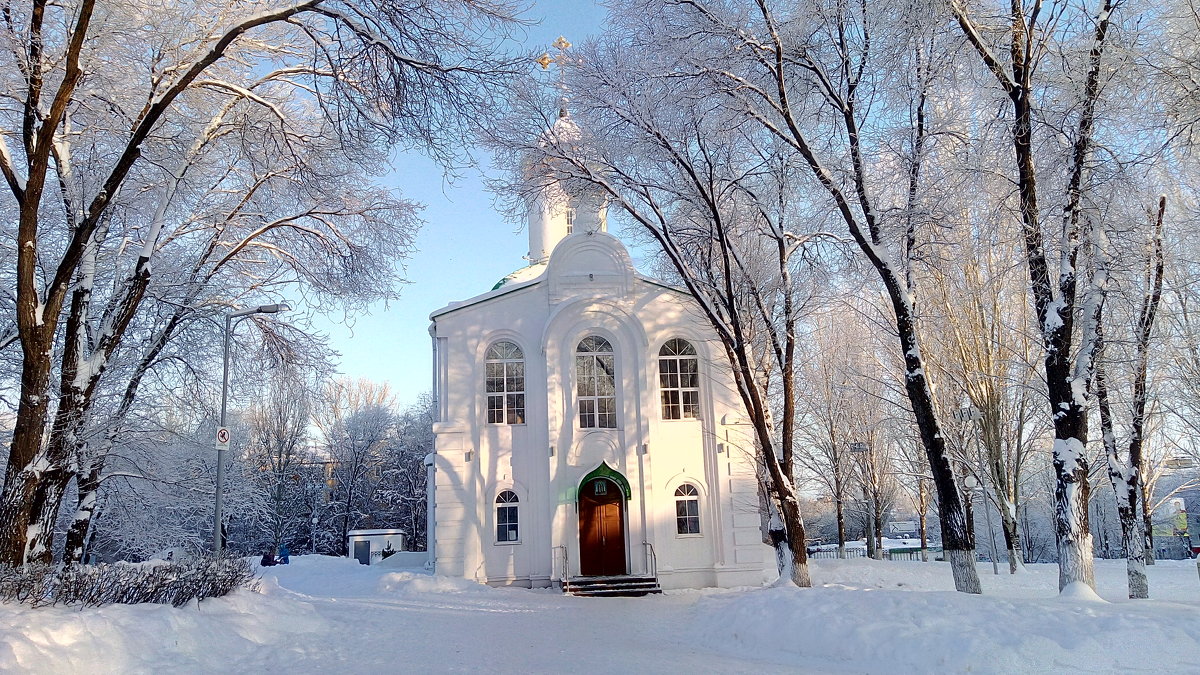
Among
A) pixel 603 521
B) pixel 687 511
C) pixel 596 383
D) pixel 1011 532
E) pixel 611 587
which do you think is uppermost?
pixel 596 383

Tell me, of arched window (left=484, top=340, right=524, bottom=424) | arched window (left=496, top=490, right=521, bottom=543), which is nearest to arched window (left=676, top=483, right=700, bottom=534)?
arched window (left=496, top=490, right=521, bottom=543)

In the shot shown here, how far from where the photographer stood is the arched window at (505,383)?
22078 mm

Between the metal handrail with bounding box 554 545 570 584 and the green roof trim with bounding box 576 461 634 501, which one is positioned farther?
the green roof trim with bounding box 576 461 634 501

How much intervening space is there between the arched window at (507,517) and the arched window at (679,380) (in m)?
4.69

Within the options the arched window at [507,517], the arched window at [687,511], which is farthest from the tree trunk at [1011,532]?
the arched window at [507,517]

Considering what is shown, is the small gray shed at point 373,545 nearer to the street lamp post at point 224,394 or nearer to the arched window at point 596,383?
the arched window at point 596,383

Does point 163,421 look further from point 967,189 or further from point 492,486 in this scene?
point 967,189

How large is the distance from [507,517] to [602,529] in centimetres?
247

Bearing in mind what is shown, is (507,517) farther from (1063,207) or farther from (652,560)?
(1063,207)

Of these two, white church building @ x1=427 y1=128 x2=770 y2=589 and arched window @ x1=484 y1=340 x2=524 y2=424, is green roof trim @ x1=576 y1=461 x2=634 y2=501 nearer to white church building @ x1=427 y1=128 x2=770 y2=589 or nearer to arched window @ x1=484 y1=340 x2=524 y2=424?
white church building @ x1=427 y1=128 x2=770 y2=589

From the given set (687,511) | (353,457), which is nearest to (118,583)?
(687,511)

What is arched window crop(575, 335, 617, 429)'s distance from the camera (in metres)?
22.2

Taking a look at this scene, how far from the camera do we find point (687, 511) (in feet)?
71.0

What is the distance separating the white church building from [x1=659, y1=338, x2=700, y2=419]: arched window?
38 mm
